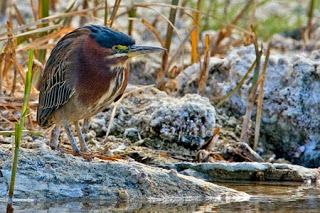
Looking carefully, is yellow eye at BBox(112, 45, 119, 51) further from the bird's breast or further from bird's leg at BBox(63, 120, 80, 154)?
bird's leg at BBox(63, 120, 80, 154)

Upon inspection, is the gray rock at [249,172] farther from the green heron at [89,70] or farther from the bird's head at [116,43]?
the bird's head at [116,43]

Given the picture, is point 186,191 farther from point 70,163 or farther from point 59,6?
point 59,6

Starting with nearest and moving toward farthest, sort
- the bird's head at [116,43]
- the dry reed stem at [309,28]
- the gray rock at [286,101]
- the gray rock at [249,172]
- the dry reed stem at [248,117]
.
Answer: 1. the bird's head at [116,43]
2. the gray rock at [249,172]
3. the dry reed stem at [248,117]
4. the gray rock at [286,101]
5. the dry reed stem at [309,28]

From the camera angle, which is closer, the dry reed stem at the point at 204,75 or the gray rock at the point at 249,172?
the gray rock at the point at 249,172

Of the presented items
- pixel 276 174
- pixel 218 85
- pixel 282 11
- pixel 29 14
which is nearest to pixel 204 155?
pixel 276 174

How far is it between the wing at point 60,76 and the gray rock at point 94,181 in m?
0.60

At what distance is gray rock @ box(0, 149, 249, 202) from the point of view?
16.1ft

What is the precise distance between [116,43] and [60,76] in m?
0.56

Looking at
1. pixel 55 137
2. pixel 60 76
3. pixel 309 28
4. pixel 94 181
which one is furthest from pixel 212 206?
pixel 309 28

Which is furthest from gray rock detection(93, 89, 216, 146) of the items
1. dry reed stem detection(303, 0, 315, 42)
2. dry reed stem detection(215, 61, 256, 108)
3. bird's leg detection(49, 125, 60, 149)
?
dry reed stem detection(303, 0, 315, 42)

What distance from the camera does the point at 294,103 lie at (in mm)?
6938

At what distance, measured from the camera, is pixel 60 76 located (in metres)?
5.70

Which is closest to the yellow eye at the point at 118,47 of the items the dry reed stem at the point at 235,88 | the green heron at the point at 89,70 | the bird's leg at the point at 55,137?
the green heron at the point at 89,70

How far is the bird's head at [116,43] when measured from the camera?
539 centimetres
